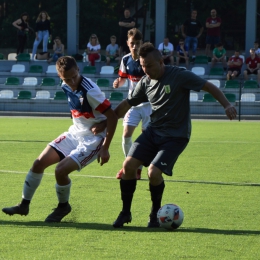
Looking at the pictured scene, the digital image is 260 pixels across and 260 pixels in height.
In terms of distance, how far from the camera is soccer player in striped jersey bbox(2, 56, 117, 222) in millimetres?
6984

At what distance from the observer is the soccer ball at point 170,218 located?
671 cm

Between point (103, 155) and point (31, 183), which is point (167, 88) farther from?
point (31, 183)

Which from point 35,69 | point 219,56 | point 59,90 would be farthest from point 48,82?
Result: point 219,56

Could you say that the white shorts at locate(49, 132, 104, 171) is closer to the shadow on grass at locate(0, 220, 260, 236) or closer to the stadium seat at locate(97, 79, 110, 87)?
the shadow on grass at locate(0, 220, 260, 236)

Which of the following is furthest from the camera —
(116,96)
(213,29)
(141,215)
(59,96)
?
(213,29)

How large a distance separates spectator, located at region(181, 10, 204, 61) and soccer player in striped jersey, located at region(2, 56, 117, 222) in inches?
876

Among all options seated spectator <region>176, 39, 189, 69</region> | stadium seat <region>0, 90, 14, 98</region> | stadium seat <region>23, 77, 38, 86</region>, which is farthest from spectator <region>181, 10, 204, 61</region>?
stadium seat <region>0, 90, 14, 98</region>

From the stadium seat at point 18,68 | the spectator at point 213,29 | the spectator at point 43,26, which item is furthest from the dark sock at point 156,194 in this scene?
the stadium seat at point 18,68

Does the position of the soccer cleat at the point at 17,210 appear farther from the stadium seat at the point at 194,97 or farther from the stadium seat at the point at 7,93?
the stadium seat at the point at 7,93

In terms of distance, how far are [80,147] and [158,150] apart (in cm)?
79

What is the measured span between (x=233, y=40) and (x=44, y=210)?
43019mm

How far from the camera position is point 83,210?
780cm

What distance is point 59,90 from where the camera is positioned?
1166 inches

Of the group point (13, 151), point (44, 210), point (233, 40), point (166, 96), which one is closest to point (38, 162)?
point (44, 210)
